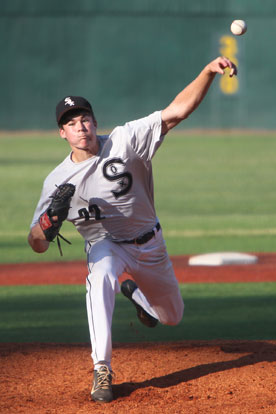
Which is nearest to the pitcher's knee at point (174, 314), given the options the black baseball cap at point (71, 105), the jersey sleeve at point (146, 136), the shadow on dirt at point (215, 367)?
the shadow on dirt at point (215, 367)

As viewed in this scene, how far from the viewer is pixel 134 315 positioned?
6.76m

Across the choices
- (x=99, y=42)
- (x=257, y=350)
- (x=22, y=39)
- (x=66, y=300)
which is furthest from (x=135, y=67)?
(x=257, y=350)

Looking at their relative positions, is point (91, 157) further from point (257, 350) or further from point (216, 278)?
point (216, 278)

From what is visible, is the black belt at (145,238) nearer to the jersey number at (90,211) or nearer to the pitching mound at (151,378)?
the jersey number at (90,211)

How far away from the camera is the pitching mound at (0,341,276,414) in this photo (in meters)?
3.91

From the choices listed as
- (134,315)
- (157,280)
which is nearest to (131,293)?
(157,280)

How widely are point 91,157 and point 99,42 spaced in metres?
25.7

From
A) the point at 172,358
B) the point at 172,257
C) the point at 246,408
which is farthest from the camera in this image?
the point at 172,257

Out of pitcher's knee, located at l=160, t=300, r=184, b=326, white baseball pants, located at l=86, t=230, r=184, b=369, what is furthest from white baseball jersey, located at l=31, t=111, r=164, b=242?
pitcher's knee, located at l=160, t=300, r=184, b=326

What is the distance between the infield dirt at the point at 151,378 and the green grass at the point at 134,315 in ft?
2.14

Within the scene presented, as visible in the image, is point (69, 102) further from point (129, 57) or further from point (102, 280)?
point (129, 57)

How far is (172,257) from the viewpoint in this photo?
9406mm

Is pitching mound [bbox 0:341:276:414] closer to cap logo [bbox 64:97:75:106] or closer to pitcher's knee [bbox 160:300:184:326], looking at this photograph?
pitcher's knee [bbox 160:300:184:326]

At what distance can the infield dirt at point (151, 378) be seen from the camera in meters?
3.91
